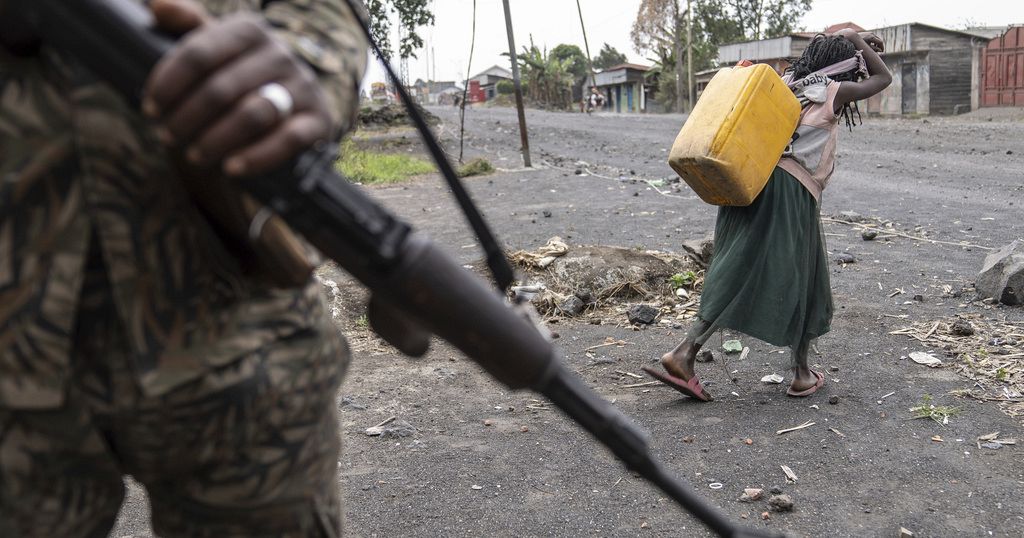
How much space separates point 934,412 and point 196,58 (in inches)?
150

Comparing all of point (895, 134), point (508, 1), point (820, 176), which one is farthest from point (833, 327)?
point (895, 134)

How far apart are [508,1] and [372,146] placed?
884cm

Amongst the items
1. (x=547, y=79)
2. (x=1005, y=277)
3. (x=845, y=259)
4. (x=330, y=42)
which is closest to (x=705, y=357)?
(x=1005, y=277)

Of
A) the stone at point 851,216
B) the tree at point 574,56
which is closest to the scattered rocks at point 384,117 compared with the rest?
the stone at point 851,216

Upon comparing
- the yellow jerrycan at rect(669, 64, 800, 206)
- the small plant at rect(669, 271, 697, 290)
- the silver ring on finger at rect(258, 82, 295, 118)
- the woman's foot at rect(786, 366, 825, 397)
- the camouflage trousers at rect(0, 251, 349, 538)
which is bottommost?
the woman's foot at rect(786, 366, 825, 397)

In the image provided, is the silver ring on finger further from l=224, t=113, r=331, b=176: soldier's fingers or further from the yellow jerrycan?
the yellow jerrycan

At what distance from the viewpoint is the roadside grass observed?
14.1m

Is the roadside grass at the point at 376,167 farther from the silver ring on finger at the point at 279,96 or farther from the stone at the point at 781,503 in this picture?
the silver ring on finger at the point at 279,96

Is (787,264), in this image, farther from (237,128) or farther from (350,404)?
(237,128)

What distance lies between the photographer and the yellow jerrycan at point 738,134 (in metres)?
3.88

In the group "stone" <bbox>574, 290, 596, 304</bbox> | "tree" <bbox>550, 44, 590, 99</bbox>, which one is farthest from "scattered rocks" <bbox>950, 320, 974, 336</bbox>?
"tree" <bbox>550, 44, 590, 99</bbox>

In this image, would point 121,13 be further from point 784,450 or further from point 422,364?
point 422,364

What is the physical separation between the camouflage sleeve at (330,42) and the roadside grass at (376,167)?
12379mm

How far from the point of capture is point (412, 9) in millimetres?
21922
